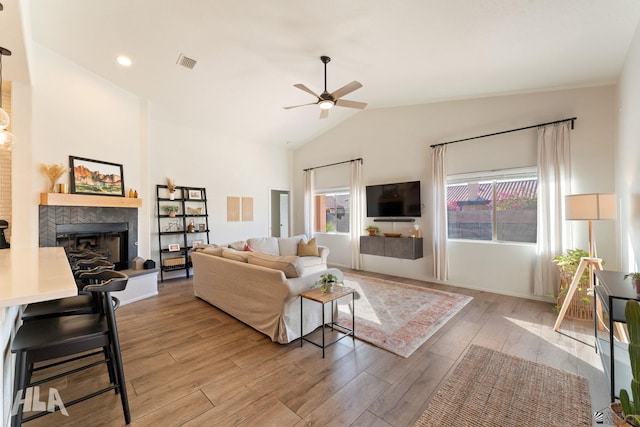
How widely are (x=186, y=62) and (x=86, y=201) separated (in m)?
2.59

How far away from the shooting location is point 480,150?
464 centimetres

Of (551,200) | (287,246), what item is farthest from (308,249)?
(551,200)

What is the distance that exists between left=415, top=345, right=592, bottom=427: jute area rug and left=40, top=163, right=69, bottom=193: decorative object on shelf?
5171 millimetres

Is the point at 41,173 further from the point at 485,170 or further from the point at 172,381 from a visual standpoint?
the point at 485,170

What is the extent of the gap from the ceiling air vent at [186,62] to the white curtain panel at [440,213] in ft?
14.2

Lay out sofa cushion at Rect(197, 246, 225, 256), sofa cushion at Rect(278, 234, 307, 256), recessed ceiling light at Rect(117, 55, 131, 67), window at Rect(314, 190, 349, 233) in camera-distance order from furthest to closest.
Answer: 1. window at Rect(314, 190, 349, 233)
2. sofa cushion at Rect(278, 234, 307, 256)
3. sofa cushion at Rect(197, 246, 225, 256)
4. recessed ceiling light at Rect(117, 55, 131, 67)

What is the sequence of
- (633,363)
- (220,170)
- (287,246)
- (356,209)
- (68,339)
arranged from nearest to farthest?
(633,363), (68,339), (287,246), (356,209), (220,170)

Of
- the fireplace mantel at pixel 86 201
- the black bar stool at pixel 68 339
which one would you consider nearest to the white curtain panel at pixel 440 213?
the black bar stool at pixel 68 339

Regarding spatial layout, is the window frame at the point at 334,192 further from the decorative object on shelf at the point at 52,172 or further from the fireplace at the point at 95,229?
the decorative object on shelf at the point at 52,172

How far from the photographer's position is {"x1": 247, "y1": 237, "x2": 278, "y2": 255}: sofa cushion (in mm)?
5207

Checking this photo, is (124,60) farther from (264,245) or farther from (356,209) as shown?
(356,209)

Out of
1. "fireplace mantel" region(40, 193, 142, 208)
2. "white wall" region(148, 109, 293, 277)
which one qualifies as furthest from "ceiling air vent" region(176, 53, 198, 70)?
"fireplace mantel" region(40, 193, 142, 208)

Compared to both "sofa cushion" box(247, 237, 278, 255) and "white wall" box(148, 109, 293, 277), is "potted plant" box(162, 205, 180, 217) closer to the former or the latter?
"white wall" box(148, 109, 293, 277)

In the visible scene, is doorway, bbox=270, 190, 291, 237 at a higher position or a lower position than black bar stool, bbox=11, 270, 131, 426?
higher
